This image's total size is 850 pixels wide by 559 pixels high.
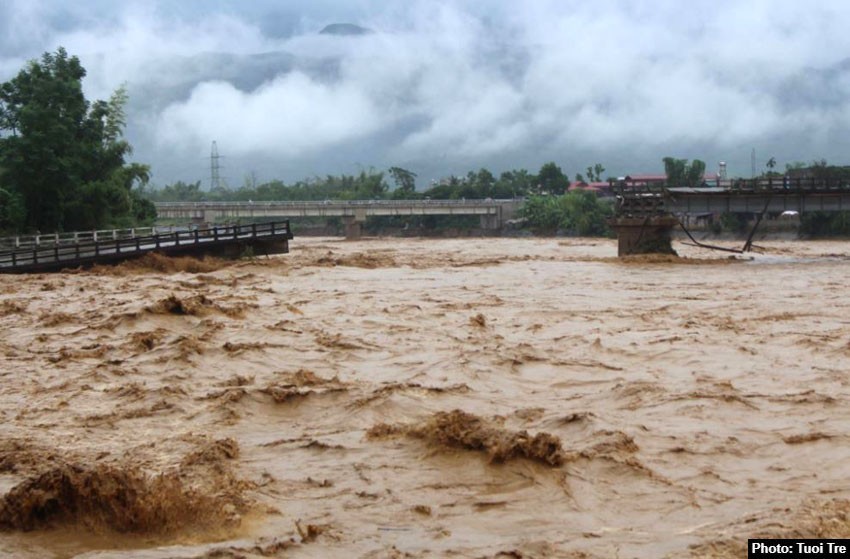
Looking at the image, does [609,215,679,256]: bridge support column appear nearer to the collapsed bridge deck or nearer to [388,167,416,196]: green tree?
the collapsed bridge deck

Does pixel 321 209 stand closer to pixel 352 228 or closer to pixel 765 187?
pixel 352 228

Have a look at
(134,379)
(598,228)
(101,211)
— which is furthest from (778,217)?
(134,379)

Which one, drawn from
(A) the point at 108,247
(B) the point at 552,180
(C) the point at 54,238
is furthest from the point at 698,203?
(B) the point at 552,180

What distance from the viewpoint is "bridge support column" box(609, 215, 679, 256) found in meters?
51.8

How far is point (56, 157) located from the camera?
57656 millimetres

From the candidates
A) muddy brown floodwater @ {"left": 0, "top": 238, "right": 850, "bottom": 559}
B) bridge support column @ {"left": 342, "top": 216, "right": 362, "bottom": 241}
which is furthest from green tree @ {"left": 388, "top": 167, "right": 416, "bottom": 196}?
muddy brown floodwater @ {"left": 0, "top": 238, "right": 850, "bottom": 559}

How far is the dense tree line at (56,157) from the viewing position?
57.0 m

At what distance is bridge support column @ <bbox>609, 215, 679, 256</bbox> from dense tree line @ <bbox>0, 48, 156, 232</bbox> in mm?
30236

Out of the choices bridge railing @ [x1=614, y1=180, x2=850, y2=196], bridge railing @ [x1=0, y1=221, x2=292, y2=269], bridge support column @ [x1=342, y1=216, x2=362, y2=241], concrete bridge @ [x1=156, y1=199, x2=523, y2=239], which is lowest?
bridge support column @ [x1=342, y1=216, x2=362, y2=241]

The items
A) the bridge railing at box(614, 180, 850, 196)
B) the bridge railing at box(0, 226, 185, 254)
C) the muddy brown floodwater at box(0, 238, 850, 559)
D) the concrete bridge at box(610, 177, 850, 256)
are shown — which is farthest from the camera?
the bridge railing at box(614, 180, 850, 196)

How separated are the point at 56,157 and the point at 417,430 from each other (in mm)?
51123

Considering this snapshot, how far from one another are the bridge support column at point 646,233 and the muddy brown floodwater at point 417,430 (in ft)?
82.8

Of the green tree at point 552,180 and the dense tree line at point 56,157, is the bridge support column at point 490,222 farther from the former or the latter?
the dense tree line at point 56,157

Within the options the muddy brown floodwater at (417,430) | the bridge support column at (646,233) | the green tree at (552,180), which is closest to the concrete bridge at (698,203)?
the bridge support column at (646,233)
